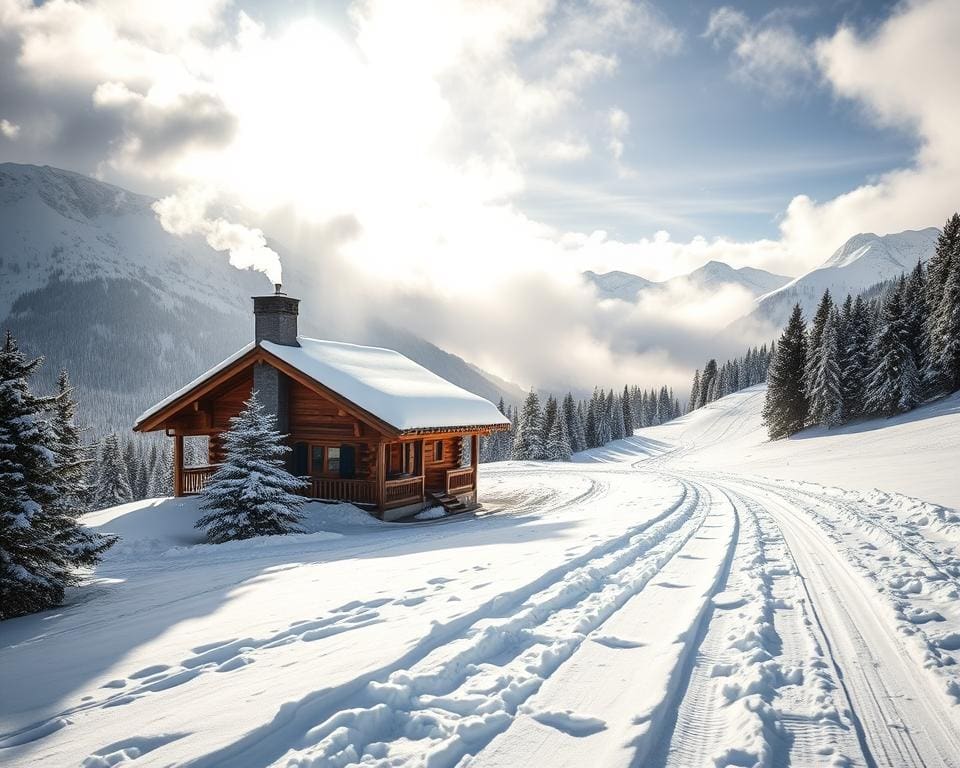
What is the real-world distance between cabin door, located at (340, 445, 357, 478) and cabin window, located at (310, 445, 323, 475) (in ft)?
2.79

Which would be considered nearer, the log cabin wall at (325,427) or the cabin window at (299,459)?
the log cabin wall at (325,427)

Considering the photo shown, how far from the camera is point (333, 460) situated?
1911cm

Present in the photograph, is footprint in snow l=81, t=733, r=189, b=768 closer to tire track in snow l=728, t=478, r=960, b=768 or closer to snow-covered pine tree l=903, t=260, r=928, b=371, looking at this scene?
tire track in snow l=728, t=478, r=960, b=768

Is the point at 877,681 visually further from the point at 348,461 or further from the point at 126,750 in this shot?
the point at 348,461

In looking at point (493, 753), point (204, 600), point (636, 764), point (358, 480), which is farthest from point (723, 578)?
point (358, 480)

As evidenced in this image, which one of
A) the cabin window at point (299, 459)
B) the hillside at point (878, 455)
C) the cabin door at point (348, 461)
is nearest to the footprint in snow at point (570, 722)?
the hillside at point (878, 455)

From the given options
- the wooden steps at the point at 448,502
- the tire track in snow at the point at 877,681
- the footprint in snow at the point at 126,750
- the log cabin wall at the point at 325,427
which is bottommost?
the wooden steps at the point at 448,502

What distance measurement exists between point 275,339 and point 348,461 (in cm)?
538

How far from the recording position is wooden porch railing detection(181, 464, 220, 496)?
1936 cm

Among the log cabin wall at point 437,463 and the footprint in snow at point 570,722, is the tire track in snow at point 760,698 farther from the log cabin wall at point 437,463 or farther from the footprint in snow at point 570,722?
the log cabin wall at point 437,463

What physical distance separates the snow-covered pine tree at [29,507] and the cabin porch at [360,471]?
375 inches

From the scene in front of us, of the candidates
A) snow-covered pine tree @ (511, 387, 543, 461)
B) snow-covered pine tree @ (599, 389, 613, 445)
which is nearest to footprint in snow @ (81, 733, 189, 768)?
snow-covered pine tree @ (511, 387, 543, 461)

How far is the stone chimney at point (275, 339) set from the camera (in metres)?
18.5

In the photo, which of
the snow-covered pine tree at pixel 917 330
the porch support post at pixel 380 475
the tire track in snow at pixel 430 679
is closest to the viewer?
the tire track in snow at pixel 430 679
